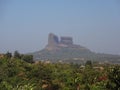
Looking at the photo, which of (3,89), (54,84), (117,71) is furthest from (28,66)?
(117,71)

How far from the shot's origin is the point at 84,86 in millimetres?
51688

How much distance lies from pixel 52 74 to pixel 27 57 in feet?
123

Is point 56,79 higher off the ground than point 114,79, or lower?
lower

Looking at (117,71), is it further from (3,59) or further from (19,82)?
(3,59)

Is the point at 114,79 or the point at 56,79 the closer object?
the point at 114,79

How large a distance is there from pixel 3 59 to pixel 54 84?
25888 millimetres

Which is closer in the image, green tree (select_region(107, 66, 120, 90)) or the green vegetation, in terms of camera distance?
green tree (select_region(107, 66, 120, 90))

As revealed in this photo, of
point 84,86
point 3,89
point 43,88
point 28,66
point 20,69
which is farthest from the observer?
point 28,66

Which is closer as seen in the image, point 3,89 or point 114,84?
point 114,84

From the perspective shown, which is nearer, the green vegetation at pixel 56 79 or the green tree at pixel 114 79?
the green tree at pixel 114 79

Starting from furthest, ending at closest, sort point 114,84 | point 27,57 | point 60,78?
point 27,57 < point 60,78 < point 114,84

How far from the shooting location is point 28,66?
92188 mm

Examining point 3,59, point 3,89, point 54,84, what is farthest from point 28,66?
point 3,89

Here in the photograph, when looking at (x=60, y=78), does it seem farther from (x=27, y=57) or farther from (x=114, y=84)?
(x=27, y=57)
